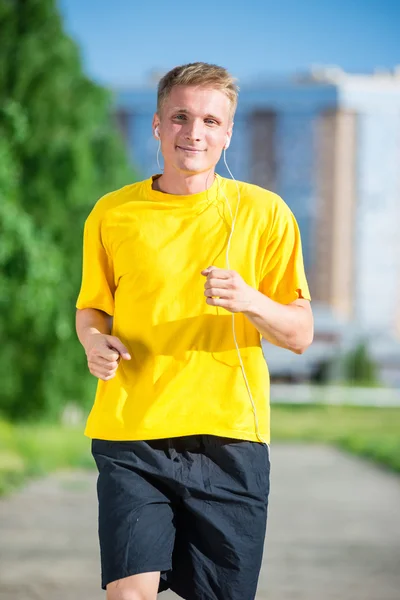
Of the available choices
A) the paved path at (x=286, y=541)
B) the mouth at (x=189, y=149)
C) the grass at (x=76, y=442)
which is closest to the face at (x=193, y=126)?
the mouth at (x=189, y=149)

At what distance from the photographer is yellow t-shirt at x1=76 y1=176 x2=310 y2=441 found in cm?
241

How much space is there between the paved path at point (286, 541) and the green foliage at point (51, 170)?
3844mm

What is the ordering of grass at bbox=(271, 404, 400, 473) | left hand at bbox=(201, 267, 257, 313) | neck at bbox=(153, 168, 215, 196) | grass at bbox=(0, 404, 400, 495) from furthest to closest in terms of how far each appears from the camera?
grass at bbox=(271, 404, 400, 473)
grass at bbox=(0, 404, 400, 495)
neck at bbox=(153, 168, 215, 196)
left hand at bbox=(201, 267, 257, 313)

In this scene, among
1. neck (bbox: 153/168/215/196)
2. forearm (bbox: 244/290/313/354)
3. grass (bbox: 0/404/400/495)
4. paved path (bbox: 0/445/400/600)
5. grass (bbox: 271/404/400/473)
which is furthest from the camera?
grass (bbox: 271/404/400/473)

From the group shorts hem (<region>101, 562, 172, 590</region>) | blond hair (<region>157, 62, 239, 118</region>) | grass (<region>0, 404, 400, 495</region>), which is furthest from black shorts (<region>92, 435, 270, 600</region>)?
grass (<region>0, 404, 400, 495</region>)

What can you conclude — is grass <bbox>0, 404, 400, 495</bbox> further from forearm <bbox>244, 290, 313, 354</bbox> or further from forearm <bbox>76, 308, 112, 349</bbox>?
forearm <bbox>244, 290, 313, 354</bbox>

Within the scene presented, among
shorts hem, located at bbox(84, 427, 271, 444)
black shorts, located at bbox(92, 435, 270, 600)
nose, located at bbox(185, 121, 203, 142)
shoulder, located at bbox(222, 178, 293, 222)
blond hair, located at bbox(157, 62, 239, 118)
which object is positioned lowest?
black shorts, located at bbox(92, 435, 270, 600)

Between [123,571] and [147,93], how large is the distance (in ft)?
123

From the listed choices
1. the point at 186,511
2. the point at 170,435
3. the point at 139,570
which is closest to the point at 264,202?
the point at 170,435

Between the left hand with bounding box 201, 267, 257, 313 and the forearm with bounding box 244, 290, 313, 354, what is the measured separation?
45 millimetres

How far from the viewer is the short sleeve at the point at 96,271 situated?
2549 millimetres

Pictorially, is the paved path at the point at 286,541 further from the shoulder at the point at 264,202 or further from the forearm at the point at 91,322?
the shoulder at the point at 264,202

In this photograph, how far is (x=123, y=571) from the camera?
7.80 feet

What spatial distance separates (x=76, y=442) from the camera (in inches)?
508
